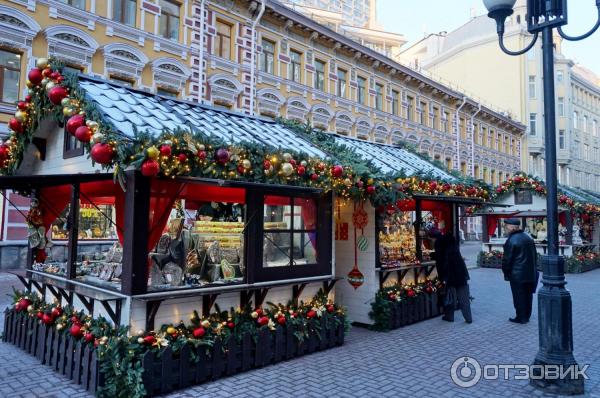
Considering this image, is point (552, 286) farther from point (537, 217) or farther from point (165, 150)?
point (537, 217)

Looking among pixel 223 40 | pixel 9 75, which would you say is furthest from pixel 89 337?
pixel 223 40

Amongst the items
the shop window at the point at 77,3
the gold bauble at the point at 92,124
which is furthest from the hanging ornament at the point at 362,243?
the shop window at the point at 77,3

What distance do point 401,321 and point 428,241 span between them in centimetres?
241

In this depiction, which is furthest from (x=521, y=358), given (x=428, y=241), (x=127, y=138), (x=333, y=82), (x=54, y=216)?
(x=333, y=82)

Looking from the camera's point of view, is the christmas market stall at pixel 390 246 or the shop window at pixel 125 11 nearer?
the christmas market stall at pixel 390 246

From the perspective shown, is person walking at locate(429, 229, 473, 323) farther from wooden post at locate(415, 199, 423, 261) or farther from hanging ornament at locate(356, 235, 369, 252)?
hanging ornament at locate(356, 235, 369, 252)

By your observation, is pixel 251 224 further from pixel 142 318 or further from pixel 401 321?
pixel 401 321

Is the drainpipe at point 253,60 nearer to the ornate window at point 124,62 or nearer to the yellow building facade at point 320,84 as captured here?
the yellow building facade at point 320,84

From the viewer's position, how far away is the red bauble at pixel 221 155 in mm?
5402

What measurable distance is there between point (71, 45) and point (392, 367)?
14.3 m

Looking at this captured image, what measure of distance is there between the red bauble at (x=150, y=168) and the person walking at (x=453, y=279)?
19.9 feet

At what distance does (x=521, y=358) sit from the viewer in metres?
6.47

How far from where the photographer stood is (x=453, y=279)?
875cm

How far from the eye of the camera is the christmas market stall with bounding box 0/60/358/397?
197 inches
